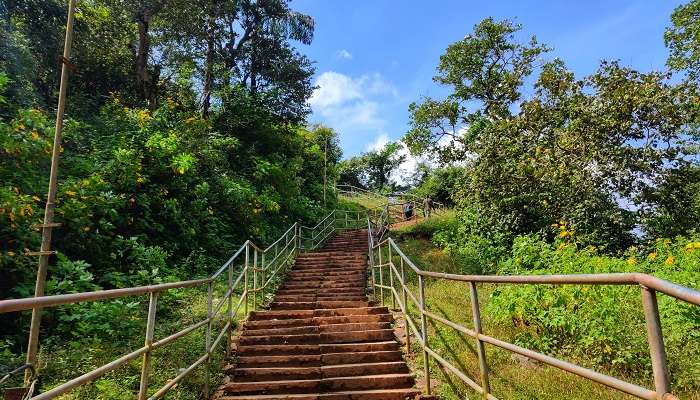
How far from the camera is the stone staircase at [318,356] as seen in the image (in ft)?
14.7

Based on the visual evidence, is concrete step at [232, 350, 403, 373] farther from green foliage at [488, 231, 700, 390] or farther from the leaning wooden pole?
the leaning wooden pole

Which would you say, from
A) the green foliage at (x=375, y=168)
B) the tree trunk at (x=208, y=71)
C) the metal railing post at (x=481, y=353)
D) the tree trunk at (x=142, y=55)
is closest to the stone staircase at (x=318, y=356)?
the metal railing post at (x=481, y=353)

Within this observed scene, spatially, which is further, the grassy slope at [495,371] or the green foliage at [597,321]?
the green foliage at [597,321]

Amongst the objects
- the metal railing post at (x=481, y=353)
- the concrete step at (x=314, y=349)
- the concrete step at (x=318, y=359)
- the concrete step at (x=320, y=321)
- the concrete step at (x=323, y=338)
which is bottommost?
the concrete step at (x=318, y=359)

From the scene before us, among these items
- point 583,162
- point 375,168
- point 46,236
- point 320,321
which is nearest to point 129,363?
point 46,236

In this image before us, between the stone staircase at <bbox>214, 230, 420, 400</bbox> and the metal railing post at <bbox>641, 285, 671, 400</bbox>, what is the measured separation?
3.20m

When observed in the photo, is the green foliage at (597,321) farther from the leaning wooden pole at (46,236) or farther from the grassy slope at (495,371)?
the leaning wooden pole at (46,236)

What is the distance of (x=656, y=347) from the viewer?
4.29 ft

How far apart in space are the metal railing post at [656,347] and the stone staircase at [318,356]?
320 cm

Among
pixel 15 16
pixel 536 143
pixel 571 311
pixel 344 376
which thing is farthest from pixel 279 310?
pixel 15 16

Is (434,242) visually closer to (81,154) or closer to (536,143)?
(536,143)

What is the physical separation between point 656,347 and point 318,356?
4194mm

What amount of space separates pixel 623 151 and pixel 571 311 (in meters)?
7.51

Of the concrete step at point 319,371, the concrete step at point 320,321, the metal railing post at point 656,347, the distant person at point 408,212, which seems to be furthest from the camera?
the distant person at point 408,212
